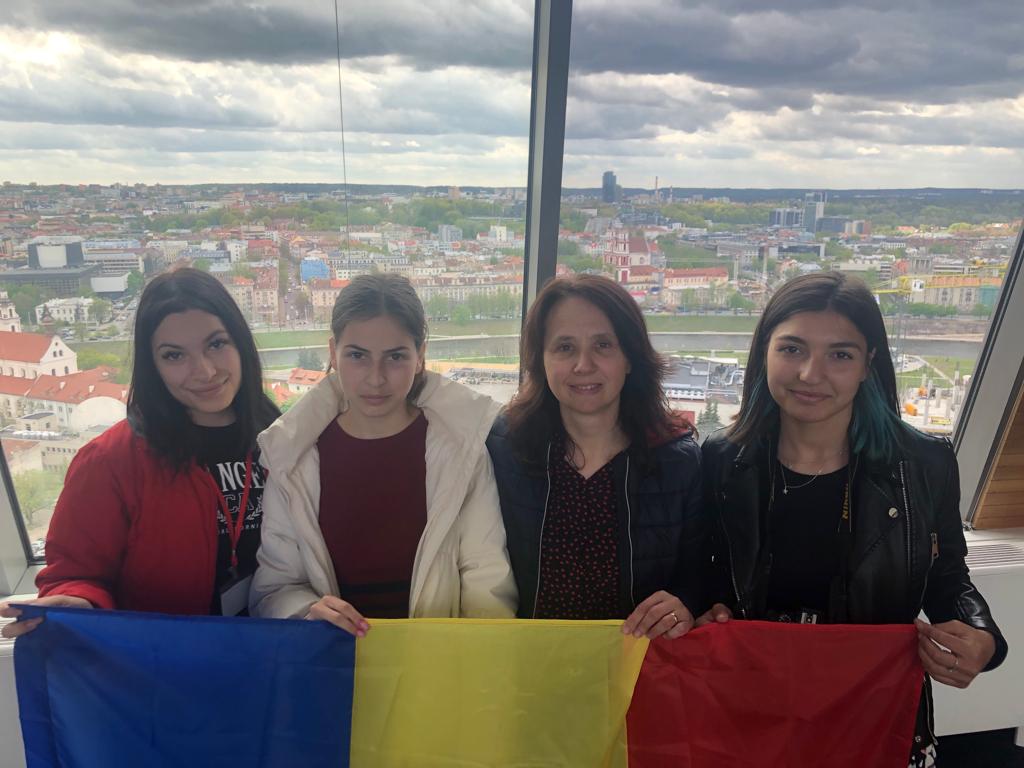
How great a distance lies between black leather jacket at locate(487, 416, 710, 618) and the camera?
186 centimetres

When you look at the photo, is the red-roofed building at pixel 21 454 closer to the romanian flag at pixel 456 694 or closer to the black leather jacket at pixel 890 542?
the romanian flag at pixel 456 694

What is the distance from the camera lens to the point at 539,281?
9.68 ft

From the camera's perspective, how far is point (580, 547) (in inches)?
73.6

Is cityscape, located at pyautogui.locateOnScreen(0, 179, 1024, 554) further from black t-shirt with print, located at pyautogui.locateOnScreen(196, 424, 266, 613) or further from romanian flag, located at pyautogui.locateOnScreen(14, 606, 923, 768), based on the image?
romanian flag, located at pyautogui.locateOnScreen(14, 606, 923, 768)

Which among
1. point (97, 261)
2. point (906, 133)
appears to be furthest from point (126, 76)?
point (906, 133)

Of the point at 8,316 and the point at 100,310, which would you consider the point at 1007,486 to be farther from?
the point at 8,316

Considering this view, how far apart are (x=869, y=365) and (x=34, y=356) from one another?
9.56ft

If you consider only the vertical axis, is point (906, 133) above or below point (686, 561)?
above

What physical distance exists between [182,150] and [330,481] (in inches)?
57.6

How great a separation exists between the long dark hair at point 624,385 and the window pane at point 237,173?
103cm

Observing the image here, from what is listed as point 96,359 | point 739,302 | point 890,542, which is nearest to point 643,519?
point 890,542

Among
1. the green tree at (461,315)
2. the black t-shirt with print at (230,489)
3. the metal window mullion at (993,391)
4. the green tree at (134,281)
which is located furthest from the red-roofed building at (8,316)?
the metal window mullion at (993,391)

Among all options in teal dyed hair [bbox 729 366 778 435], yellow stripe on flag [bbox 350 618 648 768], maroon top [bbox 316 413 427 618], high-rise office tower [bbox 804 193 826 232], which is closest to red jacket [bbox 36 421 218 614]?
maroon top [bbox 316 413 427 618]

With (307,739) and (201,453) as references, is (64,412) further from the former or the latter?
(307,739)
